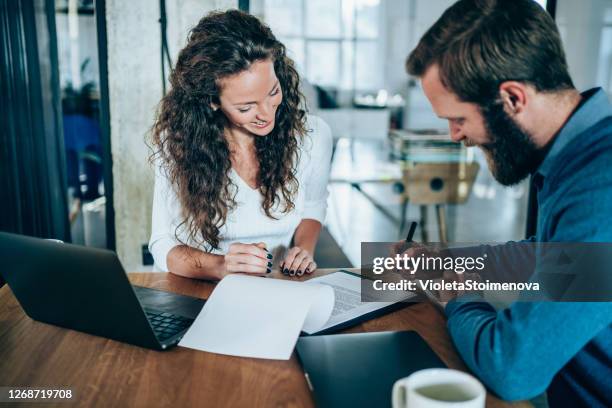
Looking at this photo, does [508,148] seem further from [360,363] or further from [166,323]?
[166,323]

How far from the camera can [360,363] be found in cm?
85

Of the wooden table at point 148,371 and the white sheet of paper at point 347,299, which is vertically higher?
the white sheet of paper at point 347,299

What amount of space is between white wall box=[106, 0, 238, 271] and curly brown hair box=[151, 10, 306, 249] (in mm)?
565

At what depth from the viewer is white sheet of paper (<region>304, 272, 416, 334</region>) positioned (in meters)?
1.02

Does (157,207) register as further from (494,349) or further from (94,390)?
(494,349)

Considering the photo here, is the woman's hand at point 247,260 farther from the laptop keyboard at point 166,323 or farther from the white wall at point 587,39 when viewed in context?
the white wall at point 587,39

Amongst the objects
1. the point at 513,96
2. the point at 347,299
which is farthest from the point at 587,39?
the point at 347,299

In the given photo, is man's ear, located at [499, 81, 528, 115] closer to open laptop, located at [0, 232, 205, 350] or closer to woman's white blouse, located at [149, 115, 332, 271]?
open laptop, located at [0, 232, 205, 350]

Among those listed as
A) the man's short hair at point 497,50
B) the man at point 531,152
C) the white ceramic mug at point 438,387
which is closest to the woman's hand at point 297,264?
the man at point 531,152

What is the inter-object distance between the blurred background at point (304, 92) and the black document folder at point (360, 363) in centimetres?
101

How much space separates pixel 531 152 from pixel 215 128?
862 millimetres

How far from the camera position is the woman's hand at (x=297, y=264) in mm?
1281

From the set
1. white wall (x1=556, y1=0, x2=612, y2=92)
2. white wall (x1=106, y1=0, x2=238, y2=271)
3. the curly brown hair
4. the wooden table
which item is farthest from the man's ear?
white wall (x1=556, y1=0, x2=612, y2=92)

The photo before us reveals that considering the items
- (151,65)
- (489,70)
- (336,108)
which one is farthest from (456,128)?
(336,108)
